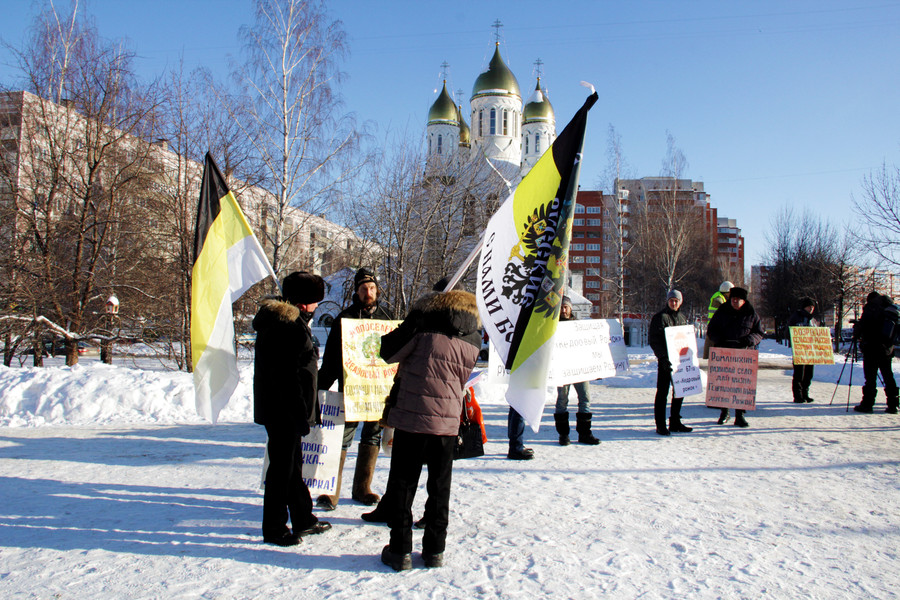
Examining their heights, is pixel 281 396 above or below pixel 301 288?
below

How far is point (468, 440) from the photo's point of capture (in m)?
4.59

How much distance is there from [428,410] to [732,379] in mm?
6399

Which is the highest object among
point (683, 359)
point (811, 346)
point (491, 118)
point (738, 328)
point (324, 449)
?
point (491, 118)

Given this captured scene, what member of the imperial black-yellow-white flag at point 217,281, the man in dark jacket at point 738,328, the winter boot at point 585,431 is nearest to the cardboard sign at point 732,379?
the man in dark jacket at point 738,328

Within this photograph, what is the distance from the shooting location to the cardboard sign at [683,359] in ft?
27.4

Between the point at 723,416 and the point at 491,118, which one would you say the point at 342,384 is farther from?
the point at 491,118

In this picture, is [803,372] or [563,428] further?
[803,372]

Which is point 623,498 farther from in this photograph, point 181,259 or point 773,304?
point 773,304

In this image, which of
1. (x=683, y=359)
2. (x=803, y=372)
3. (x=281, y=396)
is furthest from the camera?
(x=803, y=372)

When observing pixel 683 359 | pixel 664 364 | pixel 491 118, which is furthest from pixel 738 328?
pixel 491 118

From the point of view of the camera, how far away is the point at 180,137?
15.6 m

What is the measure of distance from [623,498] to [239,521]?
314 centimetres

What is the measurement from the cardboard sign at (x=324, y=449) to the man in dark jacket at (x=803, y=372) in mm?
9607

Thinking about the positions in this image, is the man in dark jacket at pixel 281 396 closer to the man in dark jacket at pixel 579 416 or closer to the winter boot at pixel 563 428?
the man in dark jacket at pixel 579 416
